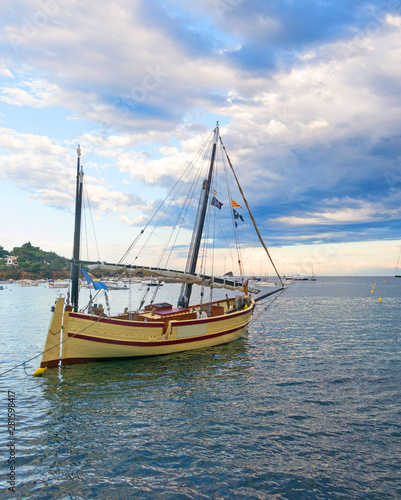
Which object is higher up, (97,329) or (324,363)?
(97,329)

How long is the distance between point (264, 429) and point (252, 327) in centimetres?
2656

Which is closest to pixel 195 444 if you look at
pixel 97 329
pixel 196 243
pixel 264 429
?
pixel 264 429

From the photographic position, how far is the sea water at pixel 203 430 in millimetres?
8188

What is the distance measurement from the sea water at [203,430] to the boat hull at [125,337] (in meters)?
0.75

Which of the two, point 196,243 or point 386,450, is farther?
point 196,243

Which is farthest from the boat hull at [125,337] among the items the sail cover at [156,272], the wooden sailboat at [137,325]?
the sail cover at [156,272]

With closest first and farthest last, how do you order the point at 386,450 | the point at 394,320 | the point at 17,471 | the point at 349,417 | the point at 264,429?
the point at 17,471 < the point at 386,450 < the point at 264,429 < the point at 349,417 < the point at 394,320

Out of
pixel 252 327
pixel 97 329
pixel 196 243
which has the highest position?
pixel 196 243

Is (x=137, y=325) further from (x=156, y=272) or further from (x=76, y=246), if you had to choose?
A: (x=76, y=246)

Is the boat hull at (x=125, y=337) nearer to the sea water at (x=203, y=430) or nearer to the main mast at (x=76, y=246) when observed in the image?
the sea water at (x=203, y=430)

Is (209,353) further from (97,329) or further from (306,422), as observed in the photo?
(306,422)

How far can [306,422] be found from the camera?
11758 mm

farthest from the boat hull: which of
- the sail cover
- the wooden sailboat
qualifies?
the sail cover

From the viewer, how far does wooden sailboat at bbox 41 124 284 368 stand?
1773cm
